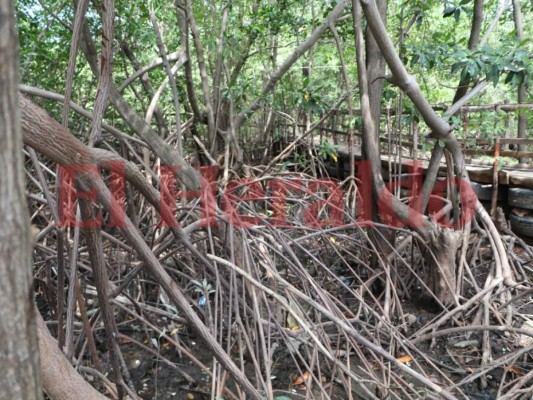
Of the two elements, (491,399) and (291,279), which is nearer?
(491,399)

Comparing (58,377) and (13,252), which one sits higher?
(13,252)

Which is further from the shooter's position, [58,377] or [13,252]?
[58,377]

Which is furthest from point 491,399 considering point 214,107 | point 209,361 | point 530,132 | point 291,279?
point 530,132

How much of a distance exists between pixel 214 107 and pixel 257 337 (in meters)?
3.15

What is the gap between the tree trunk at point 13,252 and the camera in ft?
1.50

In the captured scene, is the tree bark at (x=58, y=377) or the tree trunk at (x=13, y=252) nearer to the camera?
the tree trunk at (x=13, y=252)

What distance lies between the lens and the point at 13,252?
1.58 ft

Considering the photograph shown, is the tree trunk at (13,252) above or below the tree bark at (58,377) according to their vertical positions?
above

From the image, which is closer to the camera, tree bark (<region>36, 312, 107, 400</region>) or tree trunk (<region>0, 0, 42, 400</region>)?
tree trunk (<region>0, 0, 42, 400</region>)

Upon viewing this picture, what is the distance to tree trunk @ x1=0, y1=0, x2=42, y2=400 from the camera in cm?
46

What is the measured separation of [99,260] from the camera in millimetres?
1570

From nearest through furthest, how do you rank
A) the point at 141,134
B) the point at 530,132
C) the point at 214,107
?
1. the point at 141,134
2. the point at 214,107
3. the point at 530,132

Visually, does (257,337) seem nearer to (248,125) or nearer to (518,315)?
(518,315)

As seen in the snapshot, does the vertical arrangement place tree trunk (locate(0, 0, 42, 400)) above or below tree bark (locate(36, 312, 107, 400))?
above
